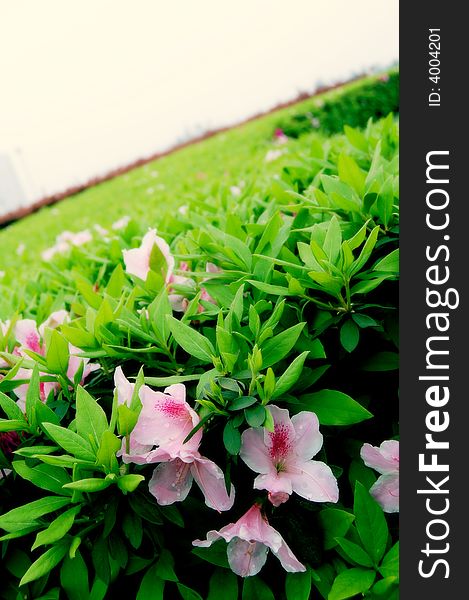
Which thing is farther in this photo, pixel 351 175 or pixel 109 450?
pixel 351 175

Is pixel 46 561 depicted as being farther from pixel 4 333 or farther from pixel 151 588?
pixel 4 333

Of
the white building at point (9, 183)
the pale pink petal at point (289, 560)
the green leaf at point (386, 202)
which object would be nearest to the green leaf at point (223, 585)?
the pale pink petal at point (289, 560)

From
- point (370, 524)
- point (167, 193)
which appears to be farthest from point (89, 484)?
point (167, 193)

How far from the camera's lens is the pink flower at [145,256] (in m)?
1.30

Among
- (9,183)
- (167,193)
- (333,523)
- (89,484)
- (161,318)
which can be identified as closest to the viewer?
(89,484)

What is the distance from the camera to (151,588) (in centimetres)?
97

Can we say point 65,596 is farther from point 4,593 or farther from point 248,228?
point 248,228

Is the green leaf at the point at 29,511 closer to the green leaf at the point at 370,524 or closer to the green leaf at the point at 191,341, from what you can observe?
the green leaf at the point at 191,341

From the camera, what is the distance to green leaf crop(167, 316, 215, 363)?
3.22ft

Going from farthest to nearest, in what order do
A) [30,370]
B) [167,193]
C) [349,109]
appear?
[349,109] < [167,193] < [30,370]

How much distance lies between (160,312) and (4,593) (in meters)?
0.65

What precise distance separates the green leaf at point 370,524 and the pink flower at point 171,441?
8.9 inches

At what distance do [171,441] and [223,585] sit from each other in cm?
31

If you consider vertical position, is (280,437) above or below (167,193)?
below
